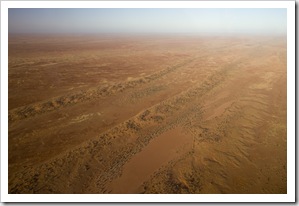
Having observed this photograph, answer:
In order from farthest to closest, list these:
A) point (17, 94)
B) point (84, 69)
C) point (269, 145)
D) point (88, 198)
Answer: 1. point (84, 69)
2. point (17, 94)
3. point (269, 145)
4. point (88, 198)

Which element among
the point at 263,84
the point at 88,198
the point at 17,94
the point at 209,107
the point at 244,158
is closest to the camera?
the point at 88,198

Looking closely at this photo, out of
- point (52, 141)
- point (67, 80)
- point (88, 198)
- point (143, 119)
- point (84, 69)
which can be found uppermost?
point (84, 69)

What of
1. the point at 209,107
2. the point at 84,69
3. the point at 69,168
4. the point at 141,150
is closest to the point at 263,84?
the point at 209,107

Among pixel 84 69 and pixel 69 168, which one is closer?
pixel 69 168

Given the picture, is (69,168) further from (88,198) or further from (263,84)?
(263,84)

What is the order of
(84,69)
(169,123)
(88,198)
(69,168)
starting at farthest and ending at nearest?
1. (84,69)
2. (169,123)
3. (69,168)
4. (88,198)

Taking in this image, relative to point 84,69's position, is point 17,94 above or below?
below

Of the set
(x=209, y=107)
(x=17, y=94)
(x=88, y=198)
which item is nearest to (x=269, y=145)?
(x=209, y=107)

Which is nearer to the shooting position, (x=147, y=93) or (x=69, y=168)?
(x=69, y=168)

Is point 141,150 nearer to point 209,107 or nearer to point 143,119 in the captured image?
point 143,119
